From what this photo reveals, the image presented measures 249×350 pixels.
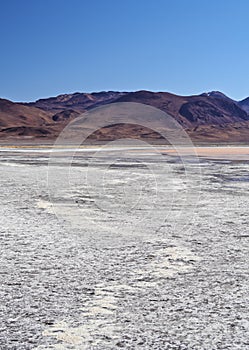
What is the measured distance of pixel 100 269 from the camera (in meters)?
7.12

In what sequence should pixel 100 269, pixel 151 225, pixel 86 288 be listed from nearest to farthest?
pixel 86 288, pixel 100 269, pixel 151 225

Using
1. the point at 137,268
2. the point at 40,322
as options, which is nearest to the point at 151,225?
the point at 137,268

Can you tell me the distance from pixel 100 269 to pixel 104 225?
3.82 meters

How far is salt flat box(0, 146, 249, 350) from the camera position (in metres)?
4.83

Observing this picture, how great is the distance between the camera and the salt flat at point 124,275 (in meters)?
4.83

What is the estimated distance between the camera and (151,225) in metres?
10.9

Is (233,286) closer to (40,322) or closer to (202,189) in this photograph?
(40,322)

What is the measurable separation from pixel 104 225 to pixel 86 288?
15.5 ft

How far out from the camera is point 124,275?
22.3 ft

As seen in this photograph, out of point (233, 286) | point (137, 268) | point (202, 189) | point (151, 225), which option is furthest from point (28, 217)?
point (202, 189)

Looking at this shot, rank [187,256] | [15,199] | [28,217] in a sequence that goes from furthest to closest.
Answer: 1. [15,199]
2. [28,217]
3. [187,256]

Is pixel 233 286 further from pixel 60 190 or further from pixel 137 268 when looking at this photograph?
pixel 60 190

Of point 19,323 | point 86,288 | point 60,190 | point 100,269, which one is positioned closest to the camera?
point 19,323

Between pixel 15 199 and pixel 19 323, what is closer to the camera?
pixel 19 323
